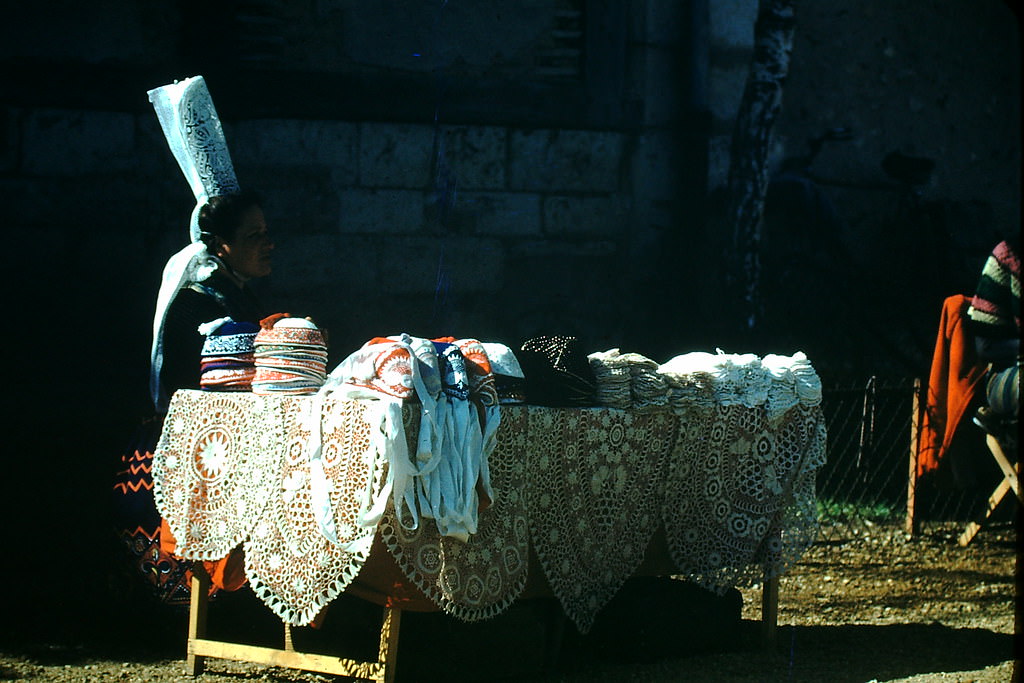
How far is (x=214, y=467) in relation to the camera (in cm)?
415

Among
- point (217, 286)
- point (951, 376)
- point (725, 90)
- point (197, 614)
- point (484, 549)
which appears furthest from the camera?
point (725, 90)

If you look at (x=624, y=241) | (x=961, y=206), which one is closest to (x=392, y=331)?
(x=624, y=241)

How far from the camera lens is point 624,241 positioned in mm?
8367

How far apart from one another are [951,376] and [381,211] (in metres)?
3.80

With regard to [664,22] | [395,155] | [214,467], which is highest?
[664,22]

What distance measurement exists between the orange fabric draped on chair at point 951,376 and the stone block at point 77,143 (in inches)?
203

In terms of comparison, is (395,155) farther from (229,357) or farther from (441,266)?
(229,357)

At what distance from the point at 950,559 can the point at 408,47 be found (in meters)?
4.76

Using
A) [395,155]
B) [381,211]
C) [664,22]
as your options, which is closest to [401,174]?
[395,155]

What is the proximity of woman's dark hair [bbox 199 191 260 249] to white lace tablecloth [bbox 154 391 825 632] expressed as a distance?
923mm

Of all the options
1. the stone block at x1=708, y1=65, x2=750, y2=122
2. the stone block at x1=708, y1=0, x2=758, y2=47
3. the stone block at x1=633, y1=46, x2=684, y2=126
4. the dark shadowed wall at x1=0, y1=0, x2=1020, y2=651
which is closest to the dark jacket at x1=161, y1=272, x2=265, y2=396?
the dark shadowed wall at x1=0, y1=0, x2=1020, y2=651

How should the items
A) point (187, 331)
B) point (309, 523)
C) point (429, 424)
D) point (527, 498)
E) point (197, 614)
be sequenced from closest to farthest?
point (429, 424)
point (309, 523)
point (527, 498)
point (197, 614)
point (187, 331)

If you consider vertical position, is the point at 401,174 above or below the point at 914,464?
above

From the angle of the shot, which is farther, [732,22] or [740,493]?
[732,22]
